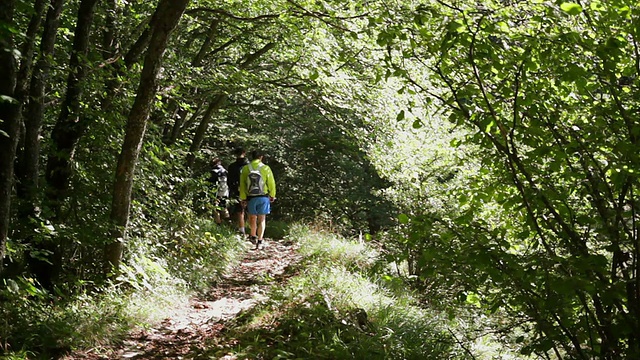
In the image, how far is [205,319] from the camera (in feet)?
23.4

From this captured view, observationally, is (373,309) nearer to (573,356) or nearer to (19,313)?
(573,356)

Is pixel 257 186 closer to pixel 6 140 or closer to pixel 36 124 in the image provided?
pixel 36 124

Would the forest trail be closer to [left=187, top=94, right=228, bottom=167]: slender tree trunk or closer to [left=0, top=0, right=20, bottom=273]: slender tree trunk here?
[left=0, top=0, right=20, bottom=273]: slender tree trunk

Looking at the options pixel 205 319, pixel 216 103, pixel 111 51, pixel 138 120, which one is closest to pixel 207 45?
pixel 216 103

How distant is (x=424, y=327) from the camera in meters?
6.43

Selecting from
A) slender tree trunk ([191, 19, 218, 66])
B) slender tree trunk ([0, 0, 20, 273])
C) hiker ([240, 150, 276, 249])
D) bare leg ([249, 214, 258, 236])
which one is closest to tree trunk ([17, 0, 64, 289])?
slender tree trunk ([0, 0, 20, 273])

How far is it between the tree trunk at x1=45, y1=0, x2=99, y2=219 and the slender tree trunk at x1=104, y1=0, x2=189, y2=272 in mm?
579

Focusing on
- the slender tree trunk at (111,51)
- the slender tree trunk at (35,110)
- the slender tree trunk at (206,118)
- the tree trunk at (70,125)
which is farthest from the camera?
the slender tree trunk at (206,118)

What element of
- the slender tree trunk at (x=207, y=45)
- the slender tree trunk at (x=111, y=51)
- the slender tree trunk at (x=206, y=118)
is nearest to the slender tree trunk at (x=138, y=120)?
the slender tree trunk at (x=111, y=51)

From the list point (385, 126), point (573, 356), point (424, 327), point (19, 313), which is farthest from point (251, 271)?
point (573, 356)

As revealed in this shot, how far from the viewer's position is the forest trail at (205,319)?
5664mm

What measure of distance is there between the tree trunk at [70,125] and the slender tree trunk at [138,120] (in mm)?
579

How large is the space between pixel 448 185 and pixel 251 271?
3.80 m

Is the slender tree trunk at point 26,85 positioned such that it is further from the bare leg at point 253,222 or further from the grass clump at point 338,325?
the bare leg at point 253,222
